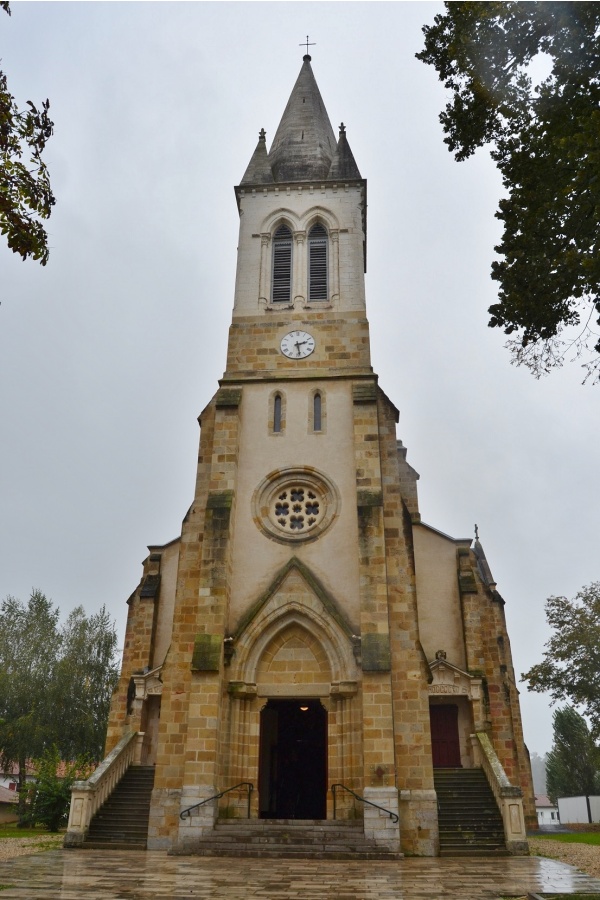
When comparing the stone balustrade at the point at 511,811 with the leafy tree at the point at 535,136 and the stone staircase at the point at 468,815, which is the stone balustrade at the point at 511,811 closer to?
the stone staircase at the point at 468,815

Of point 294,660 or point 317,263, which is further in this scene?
point 317,263

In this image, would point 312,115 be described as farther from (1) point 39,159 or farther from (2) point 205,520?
(1) point 39,159

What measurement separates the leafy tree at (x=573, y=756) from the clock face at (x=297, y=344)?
40076 mm

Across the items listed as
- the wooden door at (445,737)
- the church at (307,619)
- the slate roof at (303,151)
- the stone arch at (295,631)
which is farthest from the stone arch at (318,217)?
the wooden door at (445,737)

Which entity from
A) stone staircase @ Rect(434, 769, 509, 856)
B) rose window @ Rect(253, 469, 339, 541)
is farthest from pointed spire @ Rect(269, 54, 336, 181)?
stone staircase @ Rect(434, 769, 509, 856)

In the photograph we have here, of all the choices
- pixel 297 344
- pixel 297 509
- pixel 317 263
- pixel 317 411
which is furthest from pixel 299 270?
pixel 297 509

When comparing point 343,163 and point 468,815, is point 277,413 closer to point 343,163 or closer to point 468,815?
point 343,163

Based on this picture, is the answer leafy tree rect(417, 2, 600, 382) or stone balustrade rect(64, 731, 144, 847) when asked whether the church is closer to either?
stone balustrade rect(64, 731, 144, 847)

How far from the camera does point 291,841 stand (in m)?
14.5

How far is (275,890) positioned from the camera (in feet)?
31.2

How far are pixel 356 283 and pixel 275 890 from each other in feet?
58.7

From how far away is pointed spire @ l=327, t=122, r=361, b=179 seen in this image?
2516 cm

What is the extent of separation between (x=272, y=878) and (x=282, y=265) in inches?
729

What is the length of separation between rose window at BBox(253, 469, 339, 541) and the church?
0.19ft
